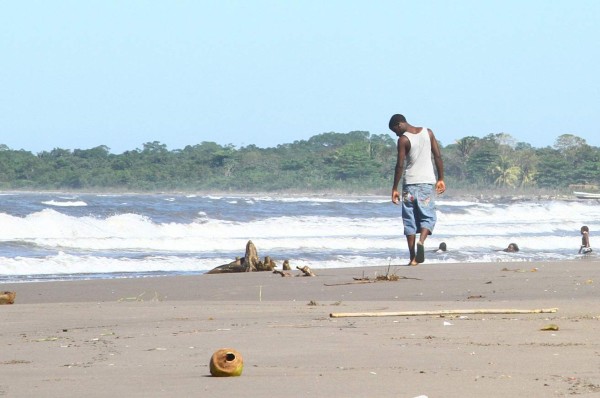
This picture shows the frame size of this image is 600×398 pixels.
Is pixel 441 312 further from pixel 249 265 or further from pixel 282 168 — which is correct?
pixel 282 168

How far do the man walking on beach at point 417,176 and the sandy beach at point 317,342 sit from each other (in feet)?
3.43

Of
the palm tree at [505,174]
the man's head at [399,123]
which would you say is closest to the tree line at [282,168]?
the palm tree at [505,174]

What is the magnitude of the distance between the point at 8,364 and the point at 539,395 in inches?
96.2

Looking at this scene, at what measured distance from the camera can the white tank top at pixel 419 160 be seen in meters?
10.7

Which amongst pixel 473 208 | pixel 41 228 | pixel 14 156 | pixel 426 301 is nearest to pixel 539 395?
pixel 426 301

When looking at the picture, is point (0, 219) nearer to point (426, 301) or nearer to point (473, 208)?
point (426, 301)

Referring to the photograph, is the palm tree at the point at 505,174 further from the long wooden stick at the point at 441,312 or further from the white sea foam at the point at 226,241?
the long wooden stick at the point at 441,312

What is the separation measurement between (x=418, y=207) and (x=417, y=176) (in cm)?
31

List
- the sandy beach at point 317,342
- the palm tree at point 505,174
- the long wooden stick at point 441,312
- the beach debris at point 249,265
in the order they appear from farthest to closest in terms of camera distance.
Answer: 1. the palm tree at point 505,174
2. the beach debris at point 249,265
3. the long wooden stick at point 441,312
4. the sandy beach at point 317,342

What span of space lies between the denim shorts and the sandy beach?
1.03 meters

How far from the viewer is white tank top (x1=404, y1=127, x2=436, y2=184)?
1074 centimetres

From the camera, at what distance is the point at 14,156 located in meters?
88.8

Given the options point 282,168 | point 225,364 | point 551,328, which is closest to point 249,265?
point 551,328

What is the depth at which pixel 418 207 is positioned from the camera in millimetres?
10727
